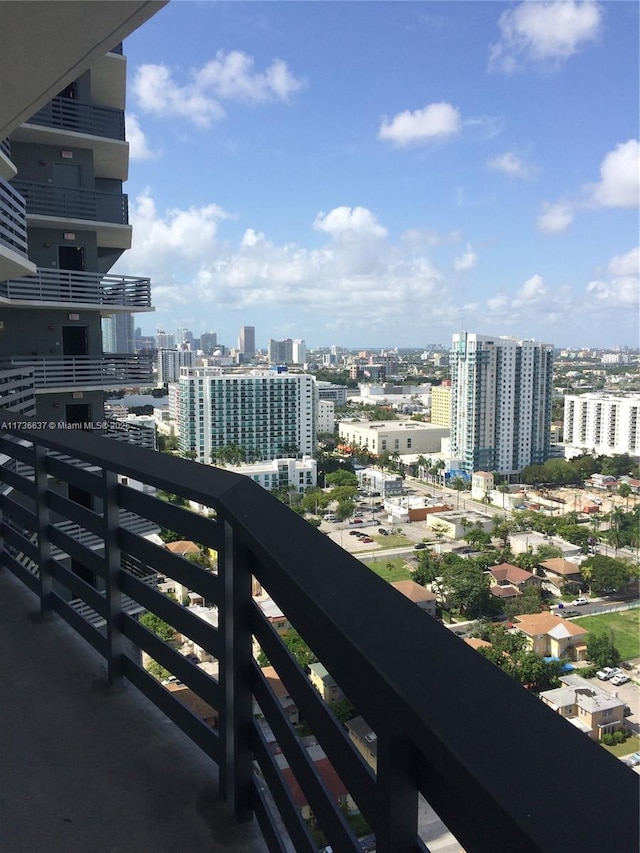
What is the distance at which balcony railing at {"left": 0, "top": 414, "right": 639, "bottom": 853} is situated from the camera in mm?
381

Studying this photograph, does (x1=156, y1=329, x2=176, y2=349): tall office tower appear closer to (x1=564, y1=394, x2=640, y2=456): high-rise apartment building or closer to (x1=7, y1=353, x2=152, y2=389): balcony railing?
(x1=564, y1=394, x2=640, y2=456): high-rise apartment building

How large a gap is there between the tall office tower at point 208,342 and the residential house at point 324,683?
84.9 m

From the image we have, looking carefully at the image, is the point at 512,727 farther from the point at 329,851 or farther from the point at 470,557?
the point at 470,557

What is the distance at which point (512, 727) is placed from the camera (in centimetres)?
43

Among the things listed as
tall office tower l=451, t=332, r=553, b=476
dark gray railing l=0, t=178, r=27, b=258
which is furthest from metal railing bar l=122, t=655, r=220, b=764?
tall office tower l=451, t=332, r=553, b=476

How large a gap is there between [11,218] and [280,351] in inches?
3660

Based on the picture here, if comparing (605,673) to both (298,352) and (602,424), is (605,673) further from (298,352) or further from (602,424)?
(298,352)

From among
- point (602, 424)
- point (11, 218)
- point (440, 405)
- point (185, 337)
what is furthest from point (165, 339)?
point (11, 218)

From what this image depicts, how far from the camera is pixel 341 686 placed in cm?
59

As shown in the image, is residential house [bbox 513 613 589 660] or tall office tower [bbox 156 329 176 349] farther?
tall office tower [bbox 156 329 176 349]

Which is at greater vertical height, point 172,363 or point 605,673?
point 172,363

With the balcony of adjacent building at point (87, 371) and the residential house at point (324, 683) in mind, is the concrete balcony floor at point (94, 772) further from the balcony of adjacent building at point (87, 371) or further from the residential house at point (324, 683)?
the balcony of adjacent building at point (87, 371)

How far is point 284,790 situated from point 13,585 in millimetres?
1788

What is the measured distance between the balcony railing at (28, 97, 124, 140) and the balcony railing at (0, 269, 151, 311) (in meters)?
1.57
